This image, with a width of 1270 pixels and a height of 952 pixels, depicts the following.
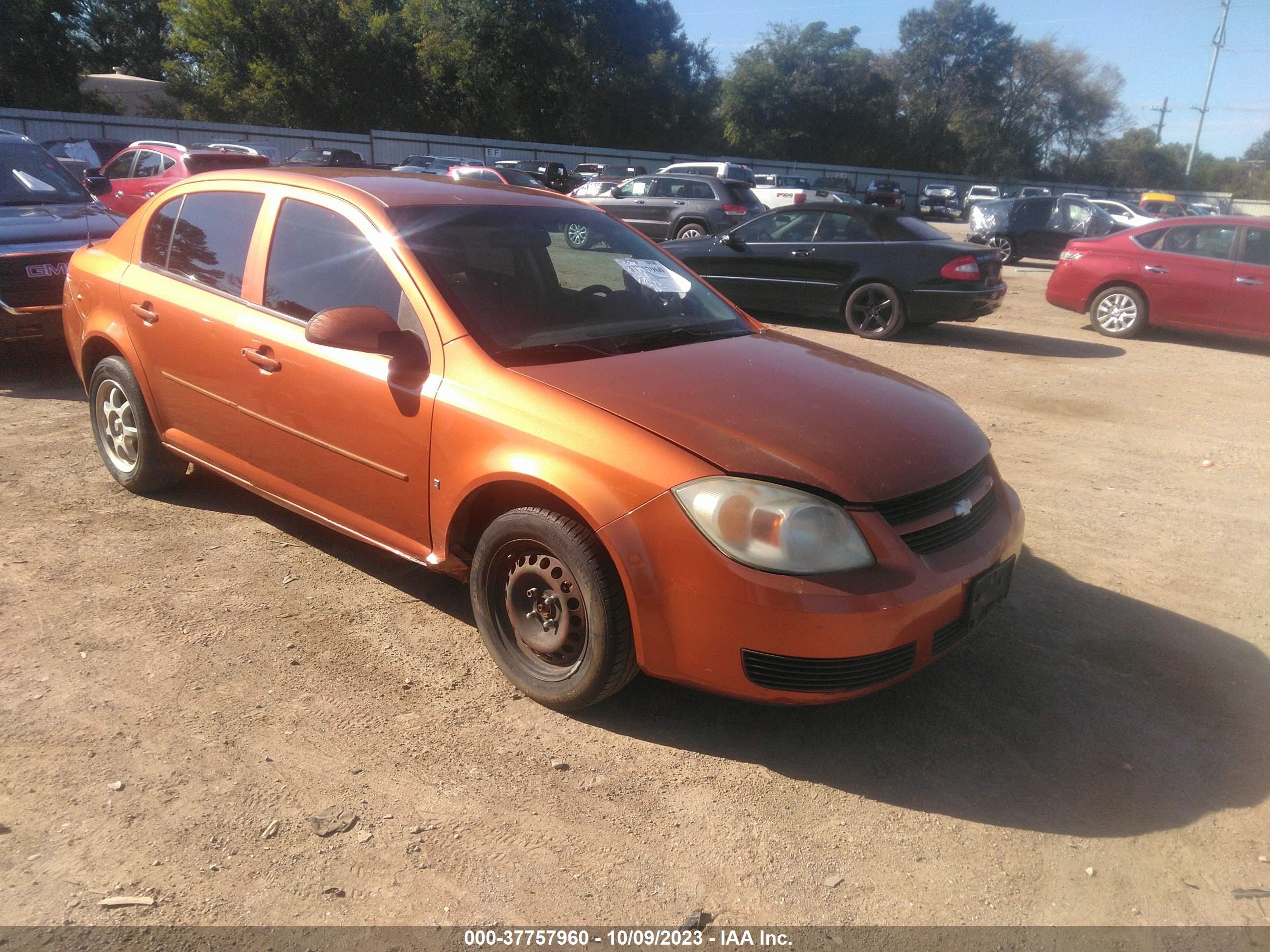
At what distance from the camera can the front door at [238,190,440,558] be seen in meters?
3.41

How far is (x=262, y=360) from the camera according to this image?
12.6 feet

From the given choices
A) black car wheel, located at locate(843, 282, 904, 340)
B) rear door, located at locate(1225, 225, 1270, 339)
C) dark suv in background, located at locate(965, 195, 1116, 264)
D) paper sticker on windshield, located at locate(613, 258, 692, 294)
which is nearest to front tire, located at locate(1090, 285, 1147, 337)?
rear door, located at locate(1225, 225, 1270, 339)

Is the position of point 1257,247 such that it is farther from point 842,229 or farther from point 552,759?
point 552,759

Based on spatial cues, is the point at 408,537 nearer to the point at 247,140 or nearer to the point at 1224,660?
the point at 1224,660

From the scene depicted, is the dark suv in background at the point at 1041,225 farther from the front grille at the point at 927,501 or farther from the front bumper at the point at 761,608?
the front bumper at the point at 761,608

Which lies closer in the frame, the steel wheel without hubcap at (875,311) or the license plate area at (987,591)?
the license plate area at (987,591)

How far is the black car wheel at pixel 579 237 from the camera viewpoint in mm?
4168

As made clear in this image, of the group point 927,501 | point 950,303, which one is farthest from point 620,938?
point 950,303

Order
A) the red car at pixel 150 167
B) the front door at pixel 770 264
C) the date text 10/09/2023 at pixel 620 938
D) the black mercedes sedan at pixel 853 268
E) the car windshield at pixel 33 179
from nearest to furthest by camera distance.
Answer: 1. the date text 10/09/2023 at pixel 620 938
2. the car windshield at pixel 33 179
3. the black mercedes sedan at pixel 853 268
4. the front door at pixel 770 264
5. the red car at pixel 150 167

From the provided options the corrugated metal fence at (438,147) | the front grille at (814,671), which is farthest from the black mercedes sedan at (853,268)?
the corrugated metal fence at (438,147)

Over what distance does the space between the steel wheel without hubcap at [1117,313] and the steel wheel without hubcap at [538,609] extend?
10460 mm

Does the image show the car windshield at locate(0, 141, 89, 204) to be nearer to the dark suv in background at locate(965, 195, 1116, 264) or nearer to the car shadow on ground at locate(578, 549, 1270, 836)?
the car shadow on ground at locate(578, 549, 1270, 836)

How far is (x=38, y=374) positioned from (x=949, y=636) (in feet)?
24.8

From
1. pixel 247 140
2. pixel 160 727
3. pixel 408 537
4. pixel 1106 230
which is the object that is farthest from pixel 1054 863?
pixel 247 140
